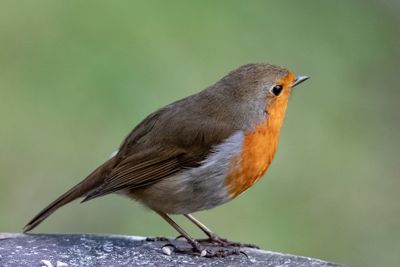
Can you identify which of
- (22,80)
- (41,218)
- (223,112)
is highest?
(22,80)

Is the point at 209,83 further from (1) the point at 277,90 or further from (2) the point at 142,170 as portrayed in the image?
(2) the point at 142,170

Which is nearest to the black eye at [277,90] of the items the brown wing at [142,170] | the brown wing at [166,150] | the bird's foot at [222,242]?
the brown wing at [166,150]

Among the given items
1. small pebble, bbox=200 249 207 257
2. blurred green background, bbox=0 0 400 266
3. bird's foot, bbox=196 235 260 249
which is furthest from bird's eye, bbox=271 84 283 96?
blurred green background, bbox=0 0 400 266

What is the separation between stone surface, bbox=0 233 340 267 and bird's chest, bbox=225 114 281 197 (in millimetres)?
352

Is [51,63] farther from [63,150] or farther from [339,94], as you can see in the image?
[339,94]

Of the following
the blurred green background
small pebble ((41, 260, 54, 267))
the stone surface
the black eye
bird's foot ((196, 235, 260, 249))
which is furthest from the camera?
the blurred green background

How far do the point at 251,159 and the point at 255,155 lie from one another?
0.03 m

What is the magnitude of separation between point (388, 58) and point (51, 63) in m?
3.29

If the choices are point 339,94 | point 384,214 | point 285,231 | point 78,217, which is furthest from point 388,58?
point 78,217

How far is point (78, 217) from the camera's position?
768 centimetres

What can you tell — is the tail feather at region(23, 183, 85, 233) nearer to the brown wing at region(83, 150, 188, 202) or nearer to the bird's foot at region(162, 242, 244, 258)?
the brown wing at region(83, 150, 188, 202)

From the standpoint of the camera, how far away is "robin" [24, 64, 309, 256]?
5559mm

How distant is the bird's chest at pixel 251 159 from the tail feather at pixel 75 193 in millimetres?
695

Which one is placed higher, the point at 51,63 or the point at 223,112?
the point at 51,63
